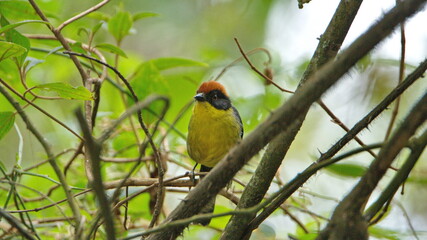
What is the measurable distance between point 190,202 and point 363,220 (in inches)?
19.2

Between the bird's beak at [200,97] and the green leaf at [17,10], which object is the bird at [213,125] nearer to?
the bird's beak at [200,97]

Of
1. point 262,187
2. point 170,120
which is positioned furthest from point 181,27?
point 262,187

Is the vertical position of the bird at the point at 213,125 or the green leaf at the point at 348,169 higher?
the bird at the point at 213,125

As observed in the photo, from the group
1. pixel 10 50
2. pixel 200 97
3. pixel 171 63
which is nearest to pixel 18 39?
pixel 10 50

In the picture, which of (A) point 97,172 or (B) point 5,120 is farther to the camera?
(B) point 5,120

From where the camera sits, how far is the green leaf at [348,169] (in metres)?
2.27

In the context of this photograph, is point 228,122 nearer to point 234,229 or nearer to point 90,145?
point 234,229

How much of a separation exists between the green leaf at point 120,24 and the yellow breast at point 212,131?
1175mm

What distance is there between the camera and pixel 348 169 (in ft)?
7.47

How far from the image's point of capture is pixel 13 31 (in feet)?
7.23

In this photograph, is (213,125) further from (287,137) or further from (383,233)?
(287,137)

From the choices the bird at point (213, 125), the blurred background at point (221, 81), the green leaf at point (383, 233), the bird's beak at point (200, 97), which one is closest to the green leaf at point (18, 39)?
the blurred background at point (221, 81)

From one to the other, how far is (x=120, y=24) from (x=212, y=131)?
4.82 feet

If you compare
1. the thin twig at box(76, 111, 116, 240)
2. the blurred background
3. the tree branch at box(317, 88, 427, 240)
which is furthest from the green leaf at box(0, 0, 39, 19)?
the tree branch at box(317, 88, 427, 240)
